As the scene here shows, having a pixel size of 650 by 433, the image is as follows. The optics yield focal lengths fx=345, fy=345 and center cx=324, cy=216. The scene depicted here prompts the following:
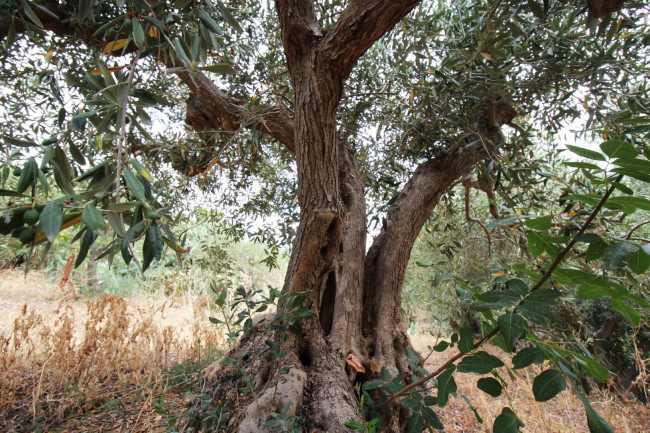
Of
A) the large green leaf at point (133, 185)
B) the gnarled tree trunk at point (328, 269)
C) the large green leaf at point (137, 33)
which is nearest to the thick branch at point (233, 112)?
the gnarled tree trunk at point (328, 269)

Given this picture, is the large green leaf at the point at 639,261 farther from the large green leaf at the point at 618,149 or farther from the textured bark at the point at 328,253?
the textured bark at the point at 328,253

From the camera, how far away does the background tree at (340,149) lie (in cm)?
82

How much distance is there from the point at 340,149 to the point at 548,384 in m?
2.43

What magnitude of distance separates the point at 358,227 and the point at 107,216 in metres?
2.09

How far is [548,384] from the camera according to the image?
2.71ft

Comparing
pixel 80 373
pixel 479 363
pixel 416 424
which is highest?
pixel 479 363

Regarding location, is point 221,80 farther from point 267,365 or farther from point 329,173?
point 267,365

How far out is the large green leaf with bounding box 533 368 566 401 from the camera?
0.81m

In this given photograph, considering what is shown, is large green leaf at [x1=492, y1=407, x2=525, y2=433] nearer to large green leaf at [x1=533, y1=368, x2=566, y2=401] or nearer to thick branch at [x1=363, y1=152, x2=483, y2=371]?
large green leaf at [x1=533, y1=368, x2=566, y2=401]

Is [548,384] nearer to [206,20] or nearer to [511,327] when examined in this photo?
[511,327]

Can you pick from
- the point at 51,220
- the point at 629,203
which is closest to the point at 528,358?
the point at 629,203

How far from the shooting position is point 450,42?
7.48 feet

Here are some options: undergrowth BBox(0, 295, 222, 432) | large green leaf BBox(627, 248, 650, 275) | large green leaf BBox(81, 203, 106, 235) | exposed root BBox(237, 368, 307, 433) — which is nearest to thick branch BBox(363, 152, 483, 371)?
exposed root BBox(237, 368, 307, 433)

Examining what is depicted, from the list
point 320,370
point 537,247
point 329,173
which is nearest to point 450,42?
point 329,173
